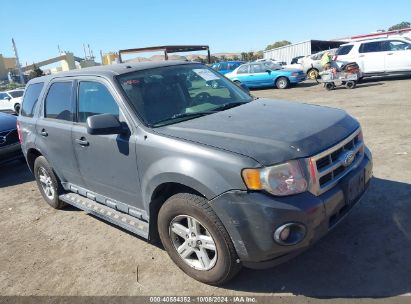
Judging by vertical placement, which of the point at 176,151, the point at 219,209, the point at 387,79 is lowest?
the point at 387,79

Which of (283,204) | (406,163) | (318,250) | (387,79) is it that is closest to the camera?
(283,204)

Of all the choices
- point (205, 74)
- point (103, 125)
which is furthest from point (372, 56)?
point (103, 125)

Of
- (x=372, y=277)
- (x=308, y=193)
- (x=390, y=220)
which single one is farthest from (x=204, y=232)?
(x=390, y=220)

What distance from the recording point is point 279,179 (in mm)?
2736

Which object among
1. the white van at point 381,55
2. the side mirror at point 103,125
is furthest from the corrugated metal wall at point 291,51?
the side mirror at point 103,125

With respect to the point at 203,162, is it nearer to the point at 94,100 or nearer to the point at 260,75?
the point at 94,100

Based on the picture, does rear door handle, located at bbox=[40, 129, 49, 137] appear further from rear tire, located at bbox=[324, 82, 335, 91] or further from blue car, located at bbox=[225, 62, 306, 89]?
blue car, located at bbox=[225, 62, 306, 89]

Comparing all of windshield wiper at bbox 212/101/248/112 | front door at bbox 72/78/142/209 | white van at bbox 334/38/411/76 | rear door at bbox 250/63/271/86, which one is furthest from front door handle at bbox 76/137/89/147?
rear door at bbox 250/63/271/86

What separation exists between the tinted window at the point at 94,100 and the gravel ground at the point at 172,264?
1.49 metres

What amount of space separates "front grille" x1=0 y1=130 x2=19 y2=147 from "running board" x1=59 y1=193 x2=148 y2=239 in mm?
3334

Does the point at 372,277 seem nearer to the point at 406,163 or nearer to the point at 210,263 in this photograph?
the point at 210,263

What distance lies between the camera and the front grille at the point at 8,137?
299 inches

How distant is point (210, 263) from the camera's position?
3191 mm

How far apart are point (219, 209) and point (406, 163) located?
3.87 meters
